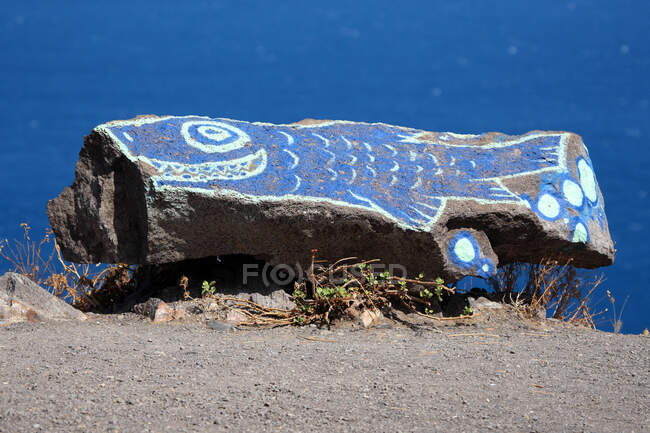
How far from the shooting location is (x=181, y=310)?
14.8 ft

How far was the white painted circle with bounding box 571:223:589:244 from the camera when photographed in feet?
15.7

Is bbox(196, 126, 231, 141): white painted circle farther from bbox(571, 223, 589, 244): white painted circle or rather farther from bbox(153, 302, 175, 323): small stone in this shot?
bbox(571, 223, 589, 244): white painted circle

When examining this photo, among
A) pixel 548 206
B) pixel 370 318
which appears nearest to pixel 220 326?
pixel 370 318

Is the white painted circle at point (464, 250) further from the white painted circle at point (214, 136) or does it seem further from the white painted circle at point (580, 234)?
the white painted circle at point (214, 136)

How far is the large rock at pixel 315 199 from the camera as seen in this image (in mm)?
4297

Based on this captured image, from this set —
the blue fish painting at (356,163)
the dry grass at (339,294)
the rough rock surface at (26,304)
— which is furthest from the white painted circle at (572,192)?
the rough rock surface at (26,304)

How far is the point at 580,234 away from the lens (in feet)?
15.8

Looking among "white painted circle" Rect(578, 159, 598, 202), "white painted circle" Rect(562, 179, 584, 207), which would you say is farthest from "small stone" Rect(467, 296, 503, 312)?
"white painted circle" Rect(578, 159, 598, 202)

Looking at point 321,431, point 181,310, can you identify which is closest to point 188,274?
point 181,310

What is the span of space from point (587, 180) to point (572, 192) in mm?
299

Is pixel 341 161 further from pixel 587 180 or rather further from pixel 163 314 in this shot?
pixel 587 180

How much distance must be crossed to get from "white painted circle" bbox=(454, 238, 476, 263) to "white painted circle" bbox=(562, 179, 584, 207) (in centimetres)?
77

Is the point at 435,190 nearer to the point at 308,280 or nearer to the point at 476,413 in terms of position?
the point at 308,280

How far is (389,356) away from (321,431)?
→ 1122mm
